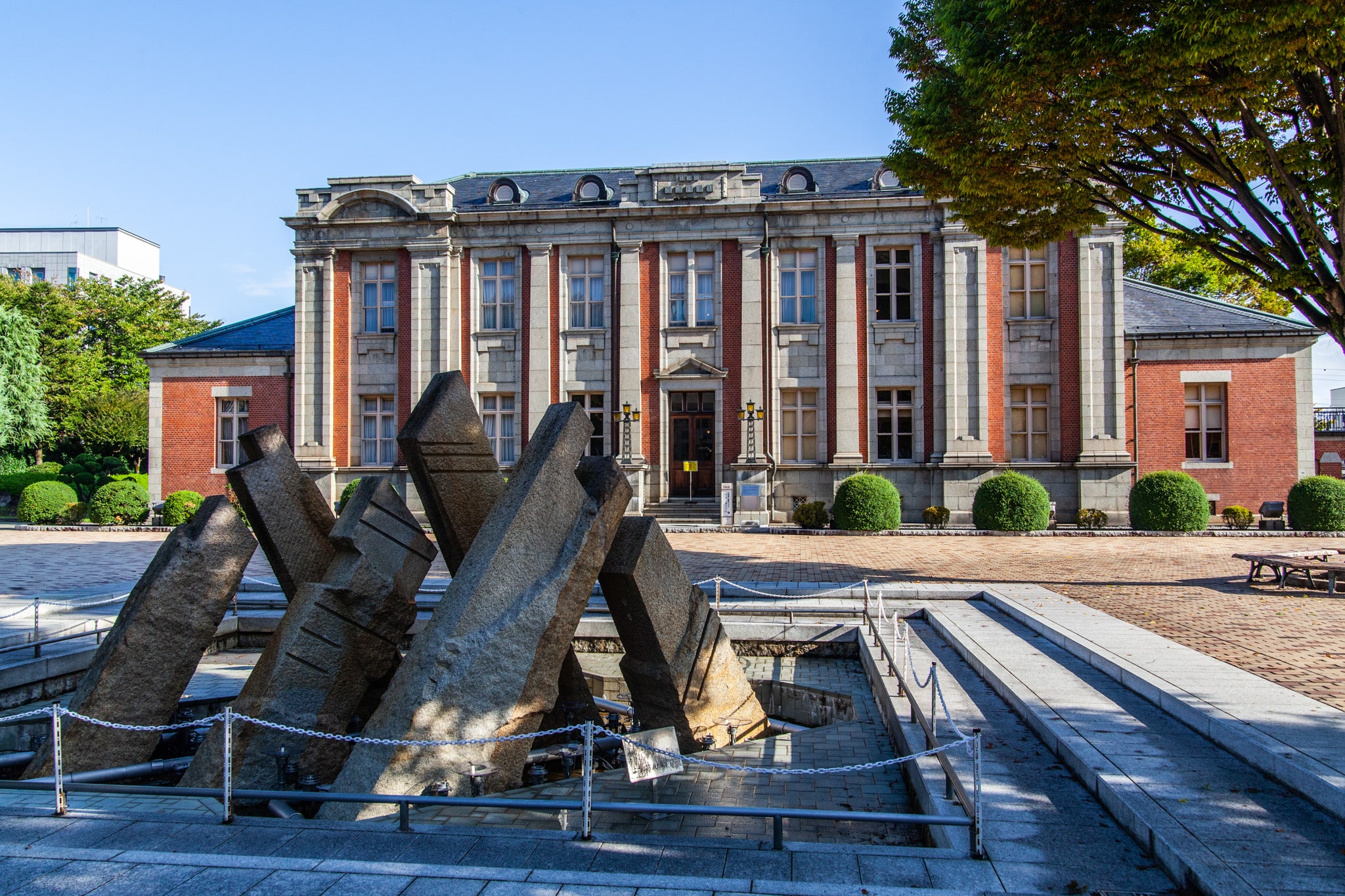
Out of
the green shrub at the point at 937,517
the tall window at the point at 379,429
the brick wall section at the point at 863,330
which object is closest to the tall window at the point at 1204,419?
the green shrub at the point at 937,517

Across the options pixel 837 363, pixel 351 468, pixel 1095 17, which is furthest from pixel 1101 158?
pixel 351 468

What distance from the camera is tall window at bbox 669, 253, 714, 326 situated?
2855cm

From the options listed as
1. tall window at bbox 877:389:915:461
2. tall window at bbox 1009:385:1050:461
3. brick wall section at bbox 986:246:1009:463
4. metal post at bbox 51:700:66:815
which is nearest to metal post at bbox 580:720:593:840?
metal post at bbox 51:700:66:815

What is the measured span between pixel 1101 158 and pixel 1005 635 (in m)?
7.08

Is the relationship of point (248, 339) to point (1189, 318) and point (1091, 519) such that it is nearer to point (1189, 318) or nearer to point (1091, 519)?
point (1091, 519)

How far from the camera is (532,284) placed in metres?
29.0

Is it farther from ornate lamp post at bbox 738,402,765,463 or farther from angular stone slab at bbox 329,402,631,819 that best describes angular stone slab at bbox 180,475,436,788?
ornate lamp post at bbox 738,402,765,463

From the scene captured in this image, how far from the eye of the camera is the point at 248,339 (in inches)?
1244

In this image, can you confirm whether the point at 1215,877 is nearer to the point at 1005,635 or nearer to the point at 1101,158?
the point at 1005,635

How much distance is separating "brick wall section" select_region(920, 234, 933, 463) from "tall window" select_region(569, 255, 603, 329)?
10606 mm

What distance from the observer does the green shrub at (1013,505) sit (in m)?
23.4

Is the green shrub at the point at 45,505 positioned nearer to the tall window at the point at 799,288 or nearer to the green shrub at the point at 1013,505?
the tall window at the point at 799,288

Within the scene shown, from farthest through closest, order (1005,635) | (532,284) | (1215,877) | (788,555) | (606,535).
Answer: (532,284)
(788,555)
(1005,635)
(606,535)
(1215,877)

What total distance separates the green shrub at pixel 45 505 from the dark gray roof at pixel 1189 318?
34.8 meters
